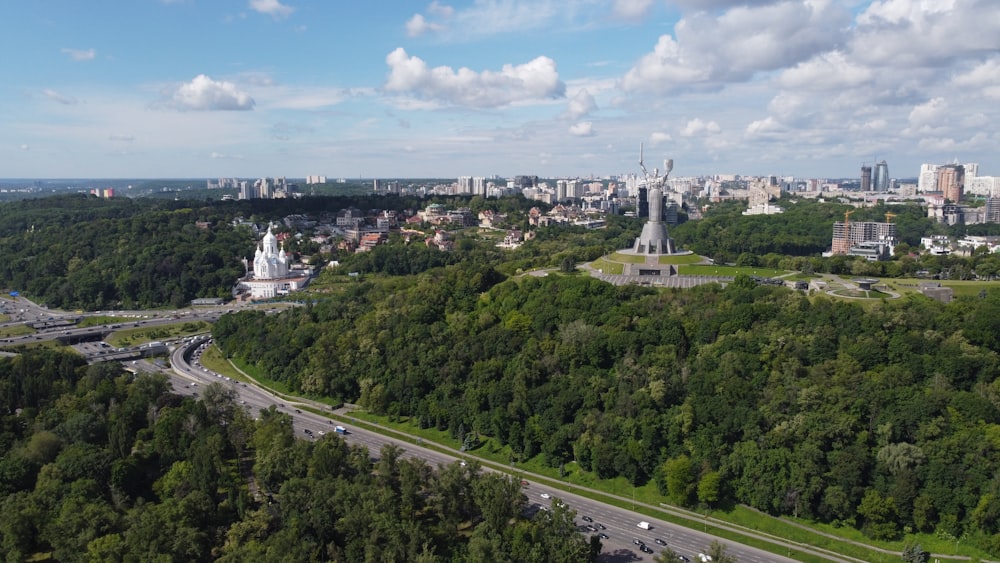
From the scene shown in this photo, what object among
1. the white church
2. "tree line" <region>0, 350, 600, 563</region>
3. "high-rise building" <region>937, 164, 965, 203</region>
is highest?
"high-rise building" <region>937, 164, 965, 203</region>

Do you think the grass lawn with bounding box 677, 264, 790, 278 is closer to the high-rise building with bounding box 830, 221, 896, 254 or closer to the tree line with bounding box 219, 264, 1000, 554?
the tree line with bounding box 219, 264, 1000, 554

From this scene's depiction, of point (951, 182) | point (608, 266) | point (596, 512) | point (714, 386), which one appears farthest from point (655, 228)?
point (951, 182)

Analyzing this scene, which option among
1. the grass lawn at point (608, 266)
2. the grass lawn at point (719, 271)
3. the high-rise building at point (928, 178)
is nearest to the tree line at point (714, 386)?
the grass lawn at point (608, 266)

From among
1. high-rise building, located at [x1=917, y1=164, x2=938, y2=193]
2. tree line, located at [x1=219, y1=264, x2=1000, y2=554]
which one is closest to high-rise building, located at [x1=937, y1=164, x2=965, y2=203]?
high-rise building, located at [x1=917, y1=164, x2=938, y2=193]

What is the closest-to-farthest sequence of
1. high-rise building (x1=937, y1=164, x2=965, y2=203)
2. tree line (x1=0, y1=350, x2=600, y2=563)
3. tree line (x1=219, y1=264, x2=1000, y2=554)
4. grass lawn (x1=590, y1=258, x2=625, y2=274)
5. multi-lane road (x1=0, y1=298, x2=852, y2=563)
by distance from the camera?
tree line (x1=0, y1=350, x2=600, y2=563)
multi-lane road (x1=0, y1=298, x2=852, y2=563)
tree line (x1=219, y1=264, x2=1000, y2=554)
grass lawn (x1=590, y1=258, x2=625, y2=274)
high-rise building (x1=937, y1=164, x2=965, y2=203)

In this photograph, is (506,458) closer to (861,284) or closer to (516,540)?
(516,540)

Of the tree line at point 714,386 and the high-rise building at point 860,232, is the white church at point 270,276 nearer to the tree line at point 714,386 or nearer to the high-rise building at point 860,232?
the tree line at point 714,386

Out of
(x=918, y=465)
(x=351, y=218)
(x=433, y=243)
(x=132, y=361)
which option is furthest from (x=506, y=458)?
(x=351, y=218)
